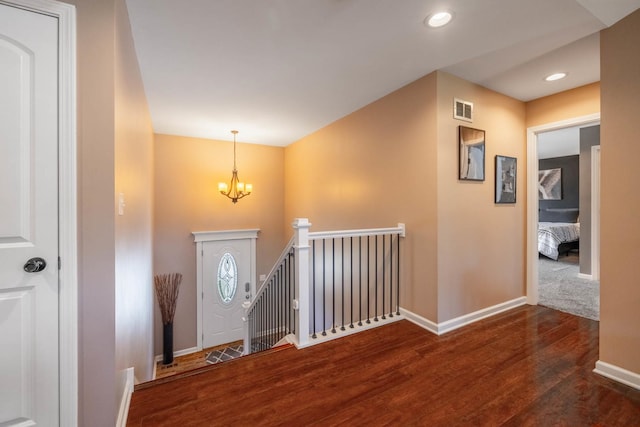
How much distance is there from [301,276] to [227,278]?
3409mm

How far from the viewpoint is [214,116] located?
12.3 ft

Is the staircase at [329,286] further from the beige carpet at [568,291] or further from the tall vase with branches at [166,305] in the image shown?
the beige carpet at [568,291]

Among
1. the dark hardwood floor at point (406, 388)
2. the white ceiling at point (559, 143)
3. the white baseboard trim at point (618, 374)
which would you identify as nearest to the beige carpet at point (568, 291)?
the dark hardwood floor at point (406, 388)

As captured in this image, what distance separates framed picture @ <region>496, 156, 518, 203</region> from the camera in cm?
292

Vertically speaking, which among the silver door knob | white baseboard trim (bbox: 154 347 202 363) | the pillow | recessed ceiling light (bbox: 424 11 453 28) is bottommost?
white baseboard trim (bbox: 154 347 202 363)

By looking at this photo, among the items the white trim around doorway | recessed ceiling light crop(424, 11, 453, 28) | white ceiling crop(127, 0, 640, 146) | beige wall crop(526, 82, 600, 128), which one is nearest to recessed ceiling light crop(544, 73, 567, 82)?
white ceiling crop(127, 0, 640, 146)

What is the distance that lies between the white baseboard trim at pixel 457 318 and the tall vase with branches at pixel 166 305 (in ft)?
12.2

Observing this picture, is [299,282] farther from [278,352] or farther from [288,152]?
[288,152]

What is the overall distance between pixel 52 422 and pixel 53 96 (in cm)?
152

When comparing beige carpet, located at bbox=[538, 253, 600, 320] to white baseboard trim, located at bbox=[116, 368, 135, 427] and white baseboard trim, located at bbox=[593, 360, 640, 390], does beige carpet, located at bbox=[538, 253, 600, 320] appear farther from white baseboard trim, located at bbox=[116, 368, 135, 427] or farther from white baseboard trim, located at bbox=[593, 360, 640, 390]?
white baseboard trim, located at bbox=[116, 368, 135, 427]

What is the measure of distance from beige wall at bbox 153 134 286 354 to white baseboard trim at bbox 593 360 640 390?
4799mm

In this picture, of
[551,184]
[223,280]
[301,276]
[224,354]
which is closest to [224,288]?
[223,280]

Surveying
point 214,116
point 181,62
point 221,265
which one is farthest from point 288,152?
point 181,62

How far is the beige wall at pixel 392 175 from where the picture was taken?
2576 millimetres
